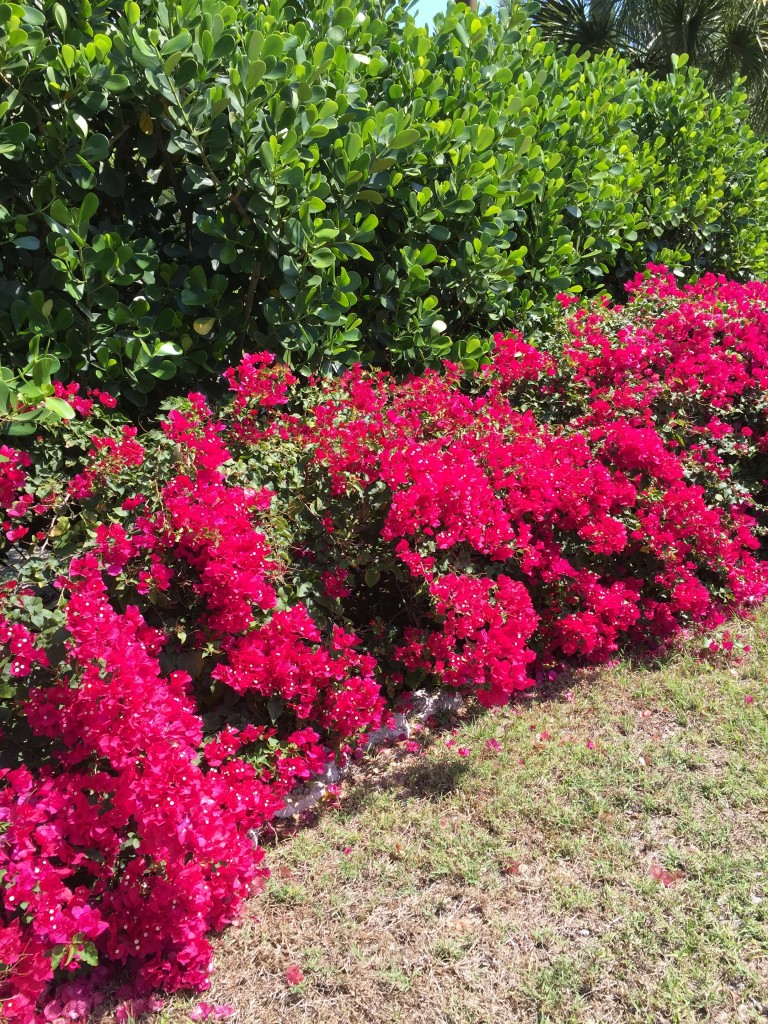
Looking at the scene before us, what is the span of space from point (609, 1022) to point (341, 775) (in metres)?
1.29

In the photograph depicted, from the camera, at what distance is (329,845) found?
2.78m

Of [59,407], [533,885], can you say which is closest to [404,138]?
[59,407]

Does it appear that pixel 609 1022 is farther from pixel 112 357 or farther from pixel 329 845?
pixel 112 357

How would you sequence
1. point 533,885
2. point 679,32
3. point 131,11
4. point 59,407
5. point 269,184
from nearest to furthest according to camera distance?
point 533,885
point 59,407
point 131,11
point 269,184
point 679,32

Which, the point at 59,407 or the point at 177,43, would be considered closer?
the point at 59,407

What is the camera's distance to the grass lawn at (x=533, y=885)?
2.24m

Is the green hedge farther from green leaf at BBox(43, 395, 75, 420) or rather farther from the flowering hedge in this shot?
the flowering hedge

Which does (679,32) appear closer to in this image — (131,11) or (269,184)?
(269,184)

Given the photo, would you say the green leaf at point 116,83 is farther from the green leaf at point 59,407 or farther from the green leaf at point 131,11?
the green leaf at point 59,407

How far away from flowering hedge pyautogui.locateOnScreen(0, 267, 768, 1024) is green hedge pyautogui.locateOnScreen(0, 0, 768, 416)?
0.33 metres

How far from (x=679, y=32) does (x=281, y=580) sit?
14649 millimetres

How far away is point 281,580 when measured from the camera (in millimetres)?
3039

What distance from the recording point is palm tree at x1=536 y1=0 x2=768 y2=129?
540 inches

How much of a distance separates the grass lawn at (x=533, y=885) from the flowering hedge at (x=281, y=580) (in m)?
0.22
